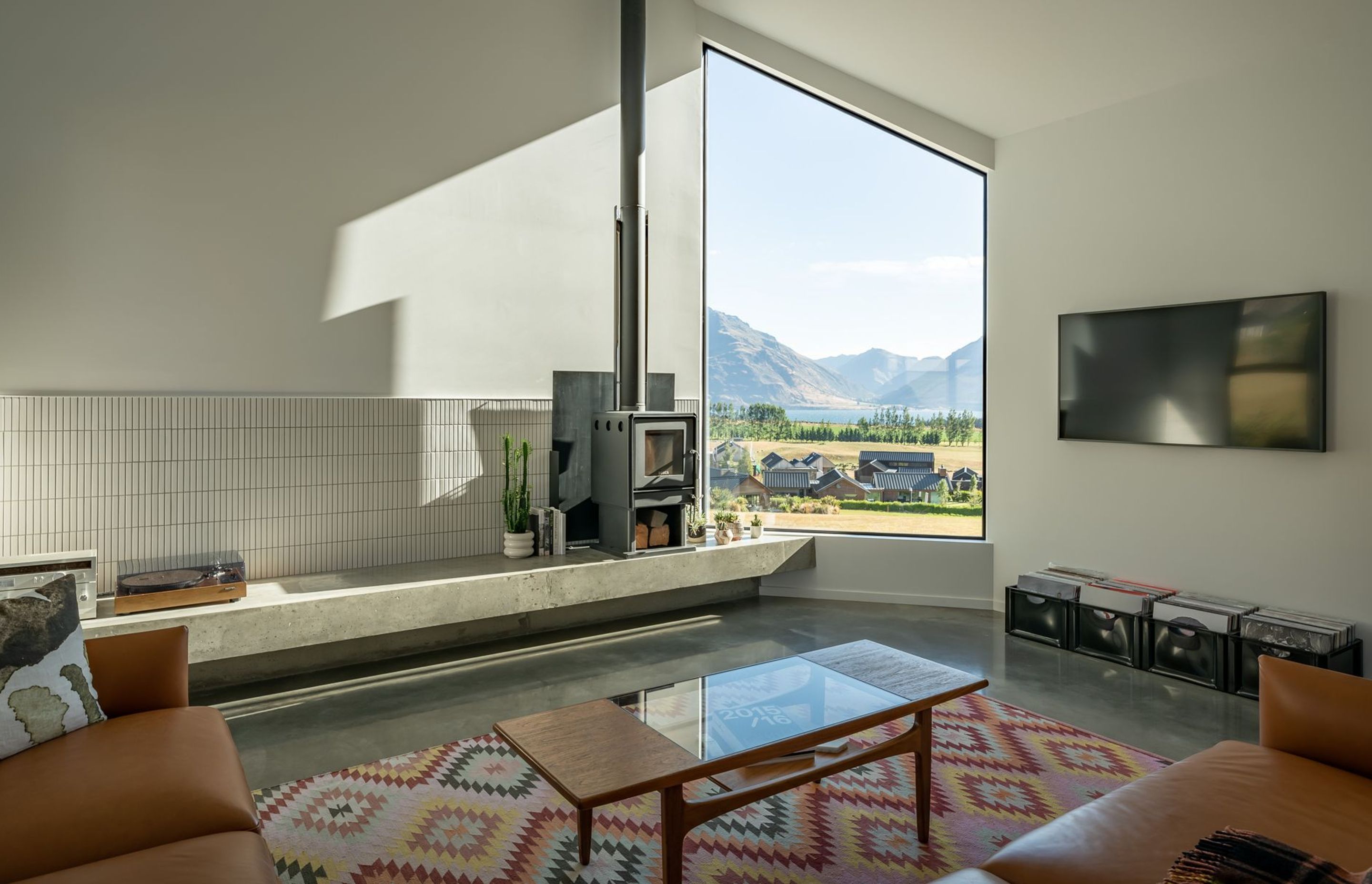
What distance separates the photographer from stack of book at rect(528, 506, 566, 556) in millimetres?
5000

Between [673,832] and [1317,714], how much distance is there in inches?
69.0

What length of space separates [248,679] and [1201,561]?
15.9 feet

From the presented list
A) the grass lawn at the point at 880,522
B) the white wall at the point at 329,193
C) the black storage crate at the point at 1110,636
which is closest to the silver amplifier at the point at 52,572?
the white wall at the point at 329,193

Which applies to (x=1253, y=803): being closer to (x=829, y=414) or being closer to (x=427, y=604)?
(x=427, y=604)

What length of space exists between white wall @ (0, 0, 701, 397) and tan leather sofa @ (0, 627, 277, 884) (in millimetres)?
2105

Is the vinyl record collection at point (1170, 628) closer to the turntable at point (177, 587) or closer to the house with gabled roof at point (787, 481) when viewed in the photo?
the house with gabled roof at point (787, 481)

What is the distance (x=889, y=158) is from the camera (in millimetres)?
5805

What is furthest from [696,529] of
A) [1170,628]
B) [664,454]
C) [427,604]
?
[1170,628]

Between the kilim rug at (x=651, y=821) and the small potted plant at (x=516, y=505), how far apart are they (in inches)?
64.4

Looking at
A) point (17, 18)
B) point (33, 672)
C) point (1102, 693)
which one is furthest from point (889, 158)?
point (33, 672)

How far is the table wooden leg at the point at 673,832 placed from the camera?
7.00 ft

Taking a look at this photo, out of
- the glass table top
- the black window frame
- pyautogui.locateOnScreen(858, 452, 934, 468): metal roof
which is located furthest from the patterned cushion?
pyautogui.locateOnScreen(858, 452, 934, 468): metal roof

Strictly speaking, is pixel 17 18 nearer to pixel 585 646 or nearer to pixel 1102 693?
pixel 585 646

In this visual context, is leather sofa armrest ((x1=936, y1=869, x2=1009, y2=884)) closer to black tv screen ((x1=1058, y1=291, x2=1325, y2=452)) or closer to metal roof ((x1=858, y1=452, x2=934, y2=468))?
black tv screen ((x1=1058, y1=291, x2=1325, y2=452))
